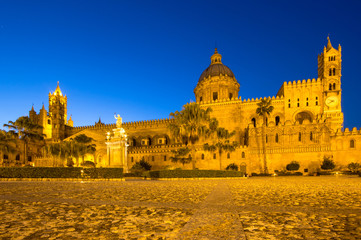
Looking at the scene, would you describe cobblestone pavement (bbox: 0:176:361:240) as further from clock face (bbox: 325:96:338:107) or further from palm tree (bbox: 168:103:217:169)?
clock face (bbox: 325:96:338:107)

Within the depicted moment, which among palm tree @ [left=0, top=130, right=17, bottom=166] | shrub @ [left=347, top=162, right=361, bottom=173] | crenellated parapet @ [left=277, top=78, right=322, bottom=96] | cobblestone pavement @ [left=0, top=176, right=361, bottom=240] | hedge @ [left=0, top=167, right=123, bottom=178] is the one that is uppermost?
Answer: crenellated parapet @ [left=277, top=78, right=322, bottom=96]

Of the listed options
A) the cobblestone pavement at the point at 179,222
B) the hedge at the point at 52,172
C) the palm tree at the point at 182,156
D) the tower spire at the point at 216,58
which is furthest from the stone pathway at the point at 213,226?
the tower spire at the point at 216,58

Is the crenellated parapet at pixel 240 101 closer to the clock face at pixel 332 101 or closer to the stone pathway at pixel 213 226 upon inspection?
the clock face at pixel 332 101

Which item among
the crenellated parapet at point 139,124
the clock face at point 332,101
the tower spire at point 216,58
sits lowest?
the crenellated parapet at point 139,124

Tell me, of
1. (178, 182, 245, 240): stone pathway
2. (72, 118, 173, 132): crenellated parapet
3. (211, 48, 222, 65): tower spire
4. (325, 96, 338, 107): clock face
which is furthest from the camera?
(211, 48, 222, 65): tower spire

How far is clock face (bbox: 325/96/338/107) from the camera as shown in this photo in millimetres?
45888

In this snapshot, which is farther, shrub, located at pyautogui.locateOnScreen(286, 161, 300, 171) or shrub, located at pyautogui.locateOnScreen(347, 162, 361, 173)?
shrub, located at pyautogui.locateOnScreen(286, 161, 300, 171)

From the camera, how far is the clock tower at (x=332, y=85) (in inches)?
1811

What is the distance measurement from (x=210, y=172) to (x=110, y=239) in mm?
23565

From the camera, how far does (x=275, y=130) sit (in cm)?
4281

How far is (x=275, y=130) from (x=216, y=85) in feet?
64.8

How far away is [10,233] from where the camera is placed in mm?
4336

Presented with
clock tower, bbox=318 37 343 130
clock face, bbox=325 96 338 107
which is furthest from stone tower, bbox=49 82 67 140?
clock face, bbox=325 96 338 107

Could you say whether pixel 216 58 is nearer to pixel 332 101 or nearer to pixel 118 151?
pixel 332 101
